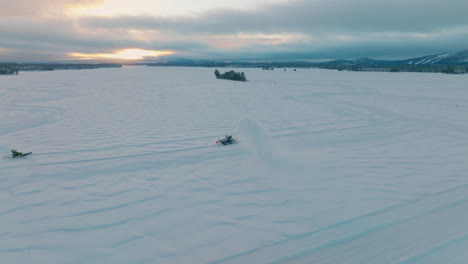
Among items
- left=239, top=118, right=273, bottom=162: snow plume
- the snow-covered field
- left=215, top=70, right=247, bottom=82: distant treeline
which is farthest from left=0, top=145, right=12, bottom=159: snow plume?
left=215, top=70, right=247, bottom=82: distant treeline

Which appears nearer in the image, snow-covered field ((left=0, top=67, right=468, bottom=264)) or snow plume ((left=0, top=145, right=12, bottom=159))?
snow-covered field ((left=0, top=67, right=468, bottom=264))

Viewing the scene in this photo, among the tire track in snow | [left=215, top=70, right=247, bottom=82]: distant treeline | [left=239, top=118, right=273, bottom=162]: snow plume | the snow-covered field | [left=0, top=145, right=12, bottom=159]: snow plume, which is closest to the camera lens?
the tire track in snow

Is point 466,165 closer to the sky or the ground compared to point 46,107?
closer to the ground

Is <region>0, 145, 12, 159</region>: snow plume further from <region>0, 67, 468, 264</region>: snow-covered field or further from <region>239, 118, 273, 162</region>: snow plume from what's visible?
<region>239, 118, 273, 162</region>: snow plume

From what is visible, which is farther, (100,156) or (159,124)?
(159,124)

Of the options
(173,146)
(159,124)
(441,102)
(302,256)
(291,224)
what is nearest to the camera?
(302,256)

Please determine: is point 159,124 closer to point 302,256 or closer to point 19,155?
point 19,155

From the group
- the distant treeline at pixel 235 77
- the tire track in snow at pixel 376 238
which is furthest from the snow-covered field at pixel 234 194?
the distant treeline at pixel 235 77

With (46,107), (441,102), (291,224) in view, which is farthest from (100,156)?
(441,102)
